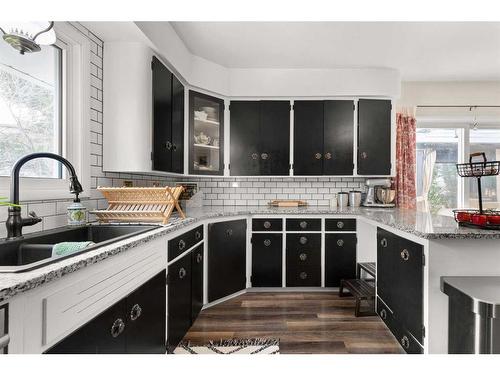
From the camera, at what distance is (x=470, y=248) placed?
170 centimetres

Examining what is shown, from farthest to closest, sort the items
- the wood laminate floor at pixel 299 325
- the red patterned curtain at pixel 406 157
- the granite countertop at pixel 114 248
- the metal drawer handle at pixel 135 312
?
the red patterned curtain at pixel 406 157, the wood laminate floor at pixel 299 325, the metal drawer handle at pixel 135 312, the granite countertop at pixel 114 248

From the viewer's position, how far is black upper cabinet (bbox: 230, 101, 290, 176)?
3.60m

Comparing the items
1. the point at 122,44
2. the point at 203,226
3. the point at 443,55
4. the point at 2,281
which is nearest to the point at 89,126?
the point at 122,44

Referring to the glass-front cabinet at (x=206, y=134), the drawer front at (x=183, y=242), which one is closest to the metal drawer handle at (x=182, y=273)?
the drawer front at (x=183, y=242)

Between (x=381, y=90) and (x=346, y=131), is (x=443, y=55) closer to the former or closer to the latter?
(x=381, y=90)

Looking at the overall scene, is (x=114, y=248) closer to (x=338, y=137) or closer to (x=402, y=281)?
(x=402, y=281)

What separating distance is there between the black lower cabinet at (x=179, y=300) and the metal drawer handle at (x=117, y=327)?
0.65 metres

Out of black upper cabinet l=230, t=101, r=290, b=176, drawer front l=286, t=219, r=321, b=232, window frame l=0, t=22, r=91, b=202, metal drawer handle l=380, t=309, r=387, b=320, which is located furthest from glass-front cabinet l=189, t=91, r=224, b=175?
metal drawer handle l=380, t=309, r=387, b=320

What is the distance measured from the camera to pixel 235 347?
215 centimetres

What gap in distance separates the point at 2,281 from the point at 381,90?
3745 millimetres

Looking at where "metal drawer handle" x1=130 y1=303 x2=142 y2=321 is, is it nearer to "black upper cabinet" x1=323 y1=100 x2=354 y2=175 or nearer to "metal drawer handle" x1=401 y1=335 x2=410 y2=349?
"metal drawer handle" x1=401 y1=335 x2=410 y2=349

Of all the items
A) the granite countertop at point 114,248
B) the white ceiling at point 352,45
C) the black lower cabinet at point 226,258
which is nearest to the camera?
the granite countertop at point 114,248

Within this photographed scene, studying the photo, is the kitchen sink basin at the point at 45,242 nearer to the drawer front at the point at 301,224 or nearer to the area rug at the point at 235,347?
the area rug at the point at 235,347

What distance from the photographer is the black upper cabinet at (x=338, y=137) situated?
11.8 ft
